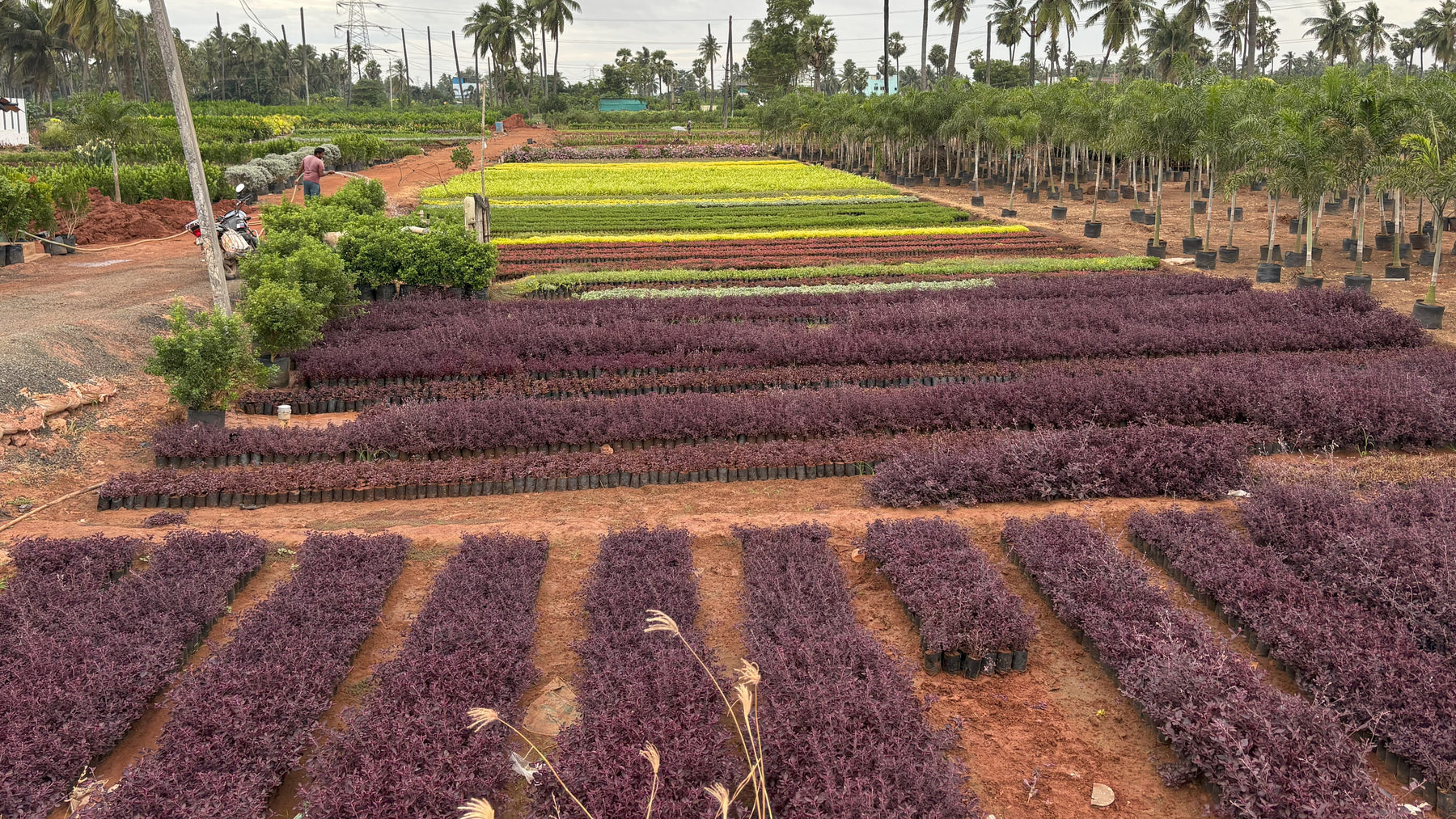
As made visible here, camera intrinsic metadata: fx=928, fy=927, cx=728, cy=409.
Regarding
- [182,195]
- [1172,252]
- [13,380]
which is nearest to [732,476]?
[13,380]

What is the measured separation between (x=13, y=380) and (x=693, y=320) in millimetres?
8953

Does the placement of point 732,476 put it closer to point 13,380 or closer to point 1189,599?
point 1189,599

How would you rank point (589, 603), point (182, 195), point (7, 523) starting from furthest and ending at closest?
point (182, 195) < point (7, 523) < point (589, 603)

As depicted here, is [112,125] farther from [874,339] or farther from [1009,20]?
[1009,20]

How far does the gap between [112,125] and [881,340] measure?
2112 centimetres

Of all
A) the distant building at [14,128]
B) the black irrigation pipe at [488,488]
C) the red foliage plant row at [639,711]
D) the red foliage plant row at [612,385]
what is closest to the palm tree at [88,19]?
the distant building at [14,128]

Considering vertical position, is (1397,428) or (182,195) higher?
(182,195)

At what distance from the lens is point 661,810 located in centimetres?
412

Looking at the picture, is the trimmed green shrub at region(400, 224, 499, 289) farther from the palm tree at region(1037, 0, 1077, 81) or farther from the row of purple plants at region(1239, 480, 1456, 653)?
the palm tree at region(1037, 0, 1077, 81)

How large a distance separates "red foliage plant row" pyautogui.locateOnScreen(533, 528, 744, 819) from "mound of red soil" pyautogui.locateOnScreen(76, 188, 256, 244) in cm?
2047

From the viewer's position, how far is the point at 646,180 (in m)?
40.6

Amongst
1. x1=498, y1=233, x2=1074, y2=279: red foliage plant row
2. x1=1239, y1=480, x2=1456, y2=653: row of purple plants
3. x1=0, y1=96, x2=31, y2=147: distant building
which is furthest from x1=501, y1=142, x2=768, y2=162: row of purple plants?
x1=1239, y1=480, x2=1456, y2=653: row of purple plants

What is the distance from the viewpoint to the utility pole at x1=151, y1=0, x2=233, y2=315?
1113cm

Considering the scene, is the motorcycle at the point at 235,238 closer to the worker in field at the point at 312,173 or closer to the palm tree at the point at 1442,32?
the worker in field at the point at 312,173
